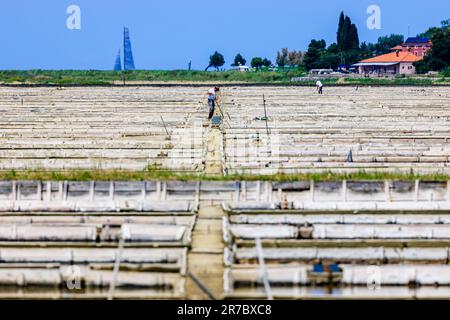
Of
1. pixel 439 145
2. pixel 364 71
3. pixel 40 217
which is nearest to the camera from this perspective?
pixel 40 217

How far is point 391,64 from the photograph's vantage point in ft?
245

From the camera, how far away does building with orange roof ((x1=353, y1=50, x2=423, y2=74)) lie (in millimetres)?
73375

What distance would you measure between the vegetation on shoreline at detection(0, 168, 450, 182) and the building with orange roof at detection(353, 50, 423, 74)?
62428 mm

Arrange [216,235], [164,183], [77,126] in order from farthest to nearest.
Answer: [77,126], [164,183], [216,235]

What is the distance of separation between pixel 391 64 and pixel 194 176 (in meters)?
65.7

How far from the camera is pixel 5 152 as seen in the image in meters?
15.3

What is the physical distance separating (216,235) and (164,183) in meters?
2.05

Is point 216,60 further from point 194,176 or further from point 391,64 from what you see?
point 194,176

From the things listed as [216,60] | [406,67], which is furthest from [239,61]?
[406,67]

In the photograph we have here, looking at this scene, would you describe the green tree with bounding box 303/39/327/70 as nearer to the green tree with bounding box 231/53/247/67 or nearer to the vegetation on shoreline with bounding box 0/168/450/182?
the green tree with bounding box 231/53/247/67

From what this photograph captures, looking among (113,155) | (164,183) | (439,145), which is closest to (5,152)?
(113,155)

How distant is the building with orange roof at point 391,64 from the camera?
241 ft

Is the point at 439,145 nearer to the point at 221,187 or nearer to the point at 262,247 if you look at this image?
the point at 221,187

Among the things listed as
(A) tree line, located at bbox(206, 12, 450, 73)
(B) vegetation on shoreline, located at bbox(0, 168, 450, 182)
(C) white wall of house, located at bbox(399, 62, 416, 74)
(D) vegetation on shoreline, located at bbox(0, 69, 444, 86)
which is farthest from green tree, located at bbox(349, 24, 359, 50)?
(B) vegetation on shoreline, located at bbox(0, 168, 450, 182)
